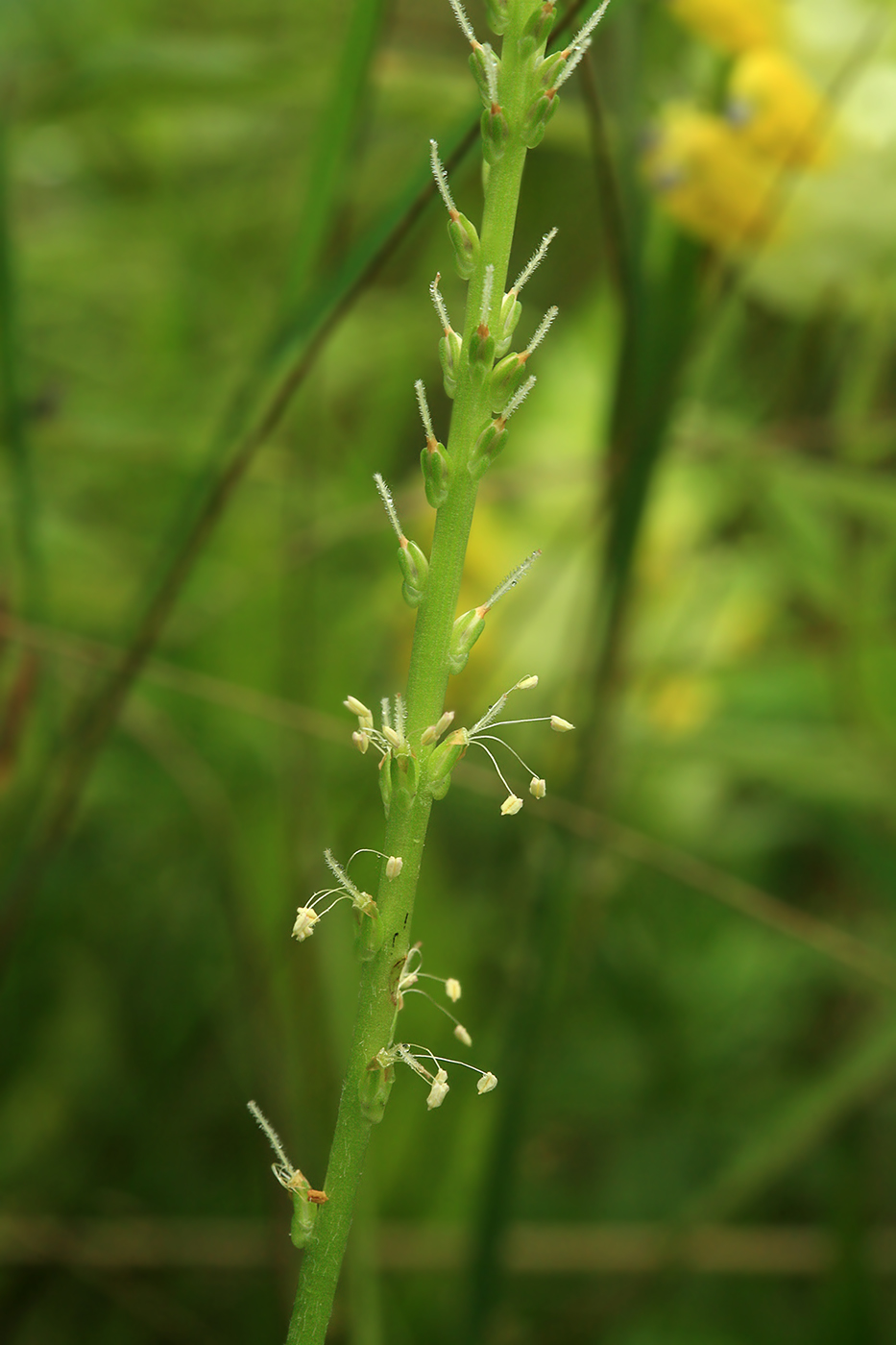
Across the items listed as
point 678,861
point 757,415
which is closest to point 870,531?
point 757,415

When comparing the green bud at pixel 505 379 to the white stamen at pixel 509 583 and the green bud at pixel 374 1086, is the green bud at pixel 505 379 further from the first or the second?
the green bud at pixel 374 1086

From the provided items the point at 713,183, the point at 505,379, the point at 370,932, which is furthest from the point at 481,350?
the point at 713,183

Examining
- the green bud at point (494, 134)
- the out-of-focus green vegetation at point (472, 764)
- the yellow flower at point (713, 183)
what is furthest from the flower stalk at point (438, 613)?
the yellow flower at point (713, 183)

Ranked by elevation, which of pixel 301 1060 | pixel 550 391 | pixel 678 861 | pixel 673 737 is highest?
pixel 550 391

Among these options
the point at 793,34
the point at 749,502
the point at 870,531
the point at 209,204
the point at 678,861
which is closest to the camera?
the point at 793,34

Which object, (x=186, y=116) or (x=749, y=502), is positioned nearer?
(x=749, y=502)

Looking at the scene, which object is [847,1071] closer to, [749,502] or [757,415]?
[749,502]
